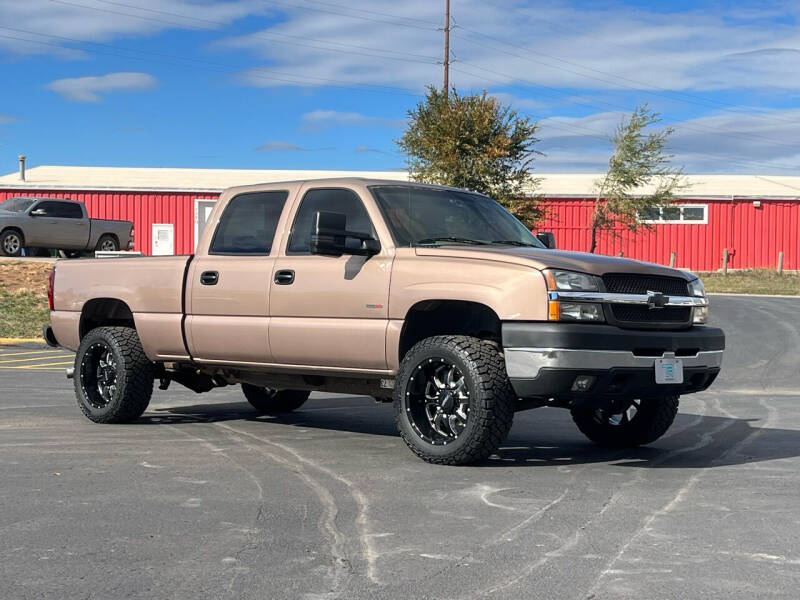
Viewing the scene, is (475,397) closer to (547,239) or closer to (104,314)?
(547,239)

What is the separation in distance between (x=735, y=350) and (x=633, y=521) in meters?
12.4

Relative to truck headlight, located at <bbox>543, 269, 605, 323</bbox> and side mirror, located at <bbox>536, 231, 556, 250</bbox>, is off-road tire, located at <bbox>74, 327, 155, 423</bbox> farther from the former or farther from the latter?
truck headlight, located at <bbox>543, 269, 605, 323</bbox>

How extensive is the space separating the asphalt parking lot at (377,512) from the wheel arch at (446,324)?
0.86m

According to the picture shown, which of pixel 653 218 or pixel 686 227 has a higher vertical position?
pixel 653 218

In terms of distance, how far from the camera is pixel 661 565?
16.0ft

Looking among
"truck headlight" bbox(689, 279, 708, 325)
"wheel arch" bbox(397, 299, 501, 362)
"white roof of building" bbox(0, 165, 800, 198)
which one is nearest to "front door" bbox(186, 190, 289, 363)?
"wheel arch" bbox(397, 299, 501, 362)

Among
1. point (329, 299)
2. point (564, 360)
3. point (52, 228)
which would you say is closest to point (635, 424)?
point (564, 360)

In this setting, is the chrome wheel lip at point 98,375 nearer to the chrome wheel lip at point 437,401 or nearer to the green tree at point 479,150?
the chrome wheel lip at point 437,401

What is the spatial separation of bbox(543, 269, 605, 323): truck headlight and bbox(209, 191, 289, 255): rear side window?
102 inches

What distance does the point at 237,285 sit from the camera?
8.61 m

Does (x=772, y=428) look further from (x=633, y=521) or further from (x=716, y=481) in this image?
(x=633, y=521)

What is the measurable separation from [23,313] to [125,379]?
546 inches

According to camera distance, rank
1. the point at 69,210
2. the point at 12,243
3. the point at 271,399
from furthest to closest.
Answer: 1. the point at 69,210
2. the point at 12,243
3. the point at 271,399

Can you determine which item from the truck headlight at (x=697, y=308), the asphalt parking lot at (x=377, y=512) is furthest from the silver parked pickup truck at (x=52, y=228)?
the truck headlight at (x=697, y=308)
